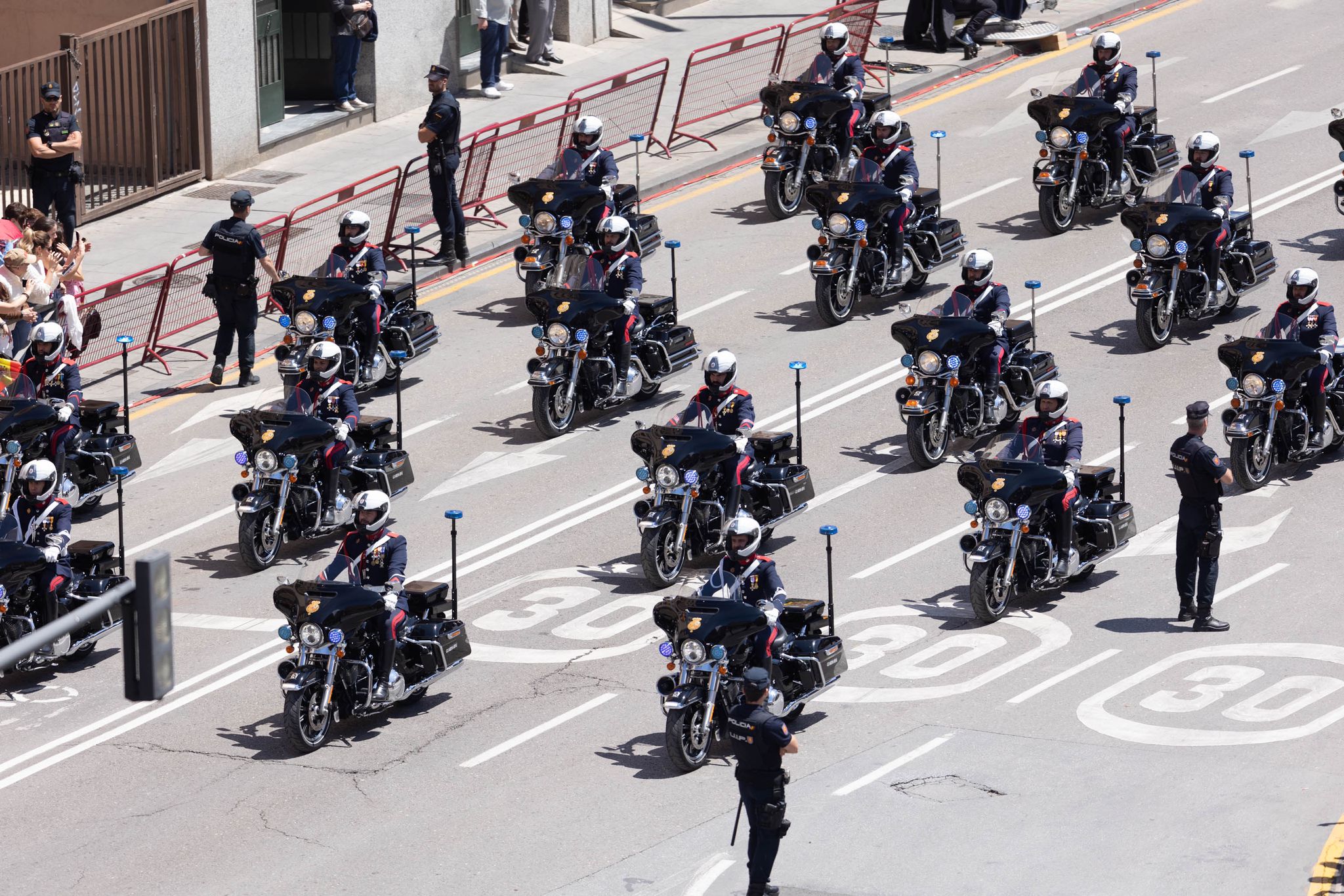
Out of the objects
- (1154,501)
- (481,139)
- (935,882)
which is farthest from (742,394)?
(481,139)

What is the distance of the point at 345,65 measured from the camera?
36.0 meters

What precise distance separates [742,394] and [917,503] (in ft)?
7.02

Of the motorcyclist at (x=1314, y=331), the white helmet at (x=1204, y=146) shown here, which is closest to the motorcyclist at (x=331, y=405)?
the motorcyclist at (x=1314, y=331)

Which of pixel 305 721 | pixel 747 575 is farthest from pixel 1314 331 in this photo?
pixel 305 721

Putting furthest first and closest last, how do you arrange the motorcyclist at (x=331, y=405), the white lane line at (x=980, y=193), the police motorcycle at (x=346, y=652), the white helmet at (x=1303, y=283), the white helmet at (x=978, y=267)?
the white lane line at (x=980, y=193) < the white helmet at (x=978, y=267) < the white helmet at (x=1303, y=283) < the motorcyclist at (x=331, y=405) < the police motorcycle at (x=346, y=652)

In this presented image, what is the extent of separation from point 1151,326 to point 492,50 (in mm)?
13847

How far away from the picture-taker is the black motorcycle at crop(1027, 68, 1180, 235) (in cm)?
3025

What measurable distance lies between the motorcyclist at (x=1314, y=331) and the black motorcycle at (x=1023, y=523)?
9.49ft

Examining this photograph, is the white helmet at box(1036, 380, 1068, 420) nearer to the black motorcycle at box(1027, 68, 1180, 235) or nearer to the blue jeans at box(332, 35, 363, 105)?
the black motorcycle at box(1027, 68, 1180, 235)

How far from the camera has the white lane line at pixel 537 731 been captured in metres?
18.4

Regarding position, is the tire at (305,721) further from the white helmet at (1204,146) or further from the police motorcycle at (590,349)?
the white helmet at (1204,146)

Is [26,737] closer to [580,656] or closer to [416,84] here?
[580,656]

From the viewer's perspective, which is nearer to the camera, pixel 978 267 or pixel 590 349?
pixel 978 267

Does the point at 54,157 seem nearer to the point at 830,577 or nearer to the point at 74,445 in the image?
the point at 74,445
